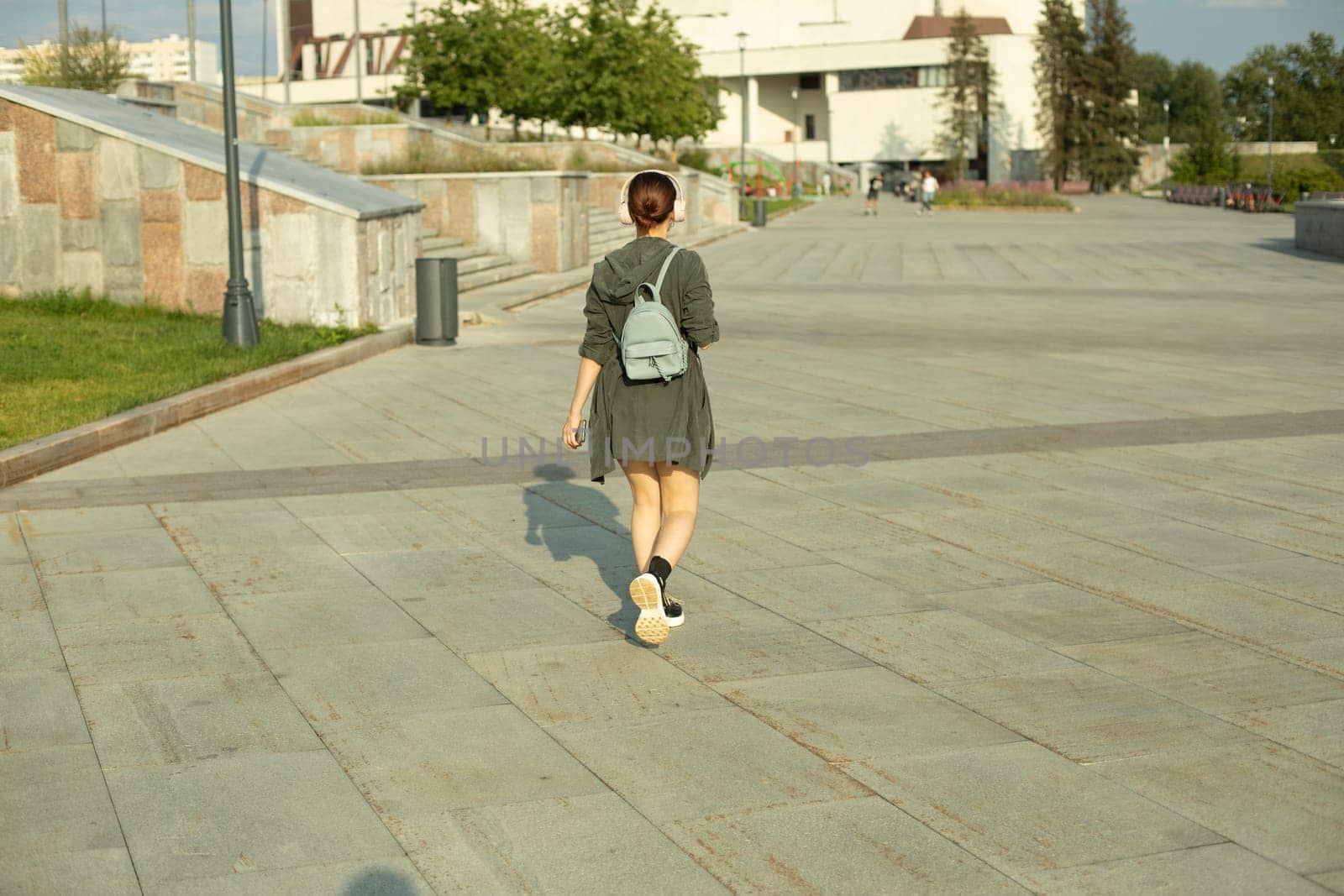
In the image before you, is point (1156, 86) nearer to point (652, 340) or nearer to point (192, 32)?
point (192, 32)

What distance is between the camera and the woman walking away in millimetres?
5672

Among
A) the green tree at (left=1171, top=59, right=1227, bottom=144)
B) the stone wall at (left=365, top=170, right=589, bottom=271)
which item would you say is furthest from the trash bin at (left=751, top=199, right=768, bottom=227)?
the green tree at (left=1171, top=59, right=1227, bottom=144)

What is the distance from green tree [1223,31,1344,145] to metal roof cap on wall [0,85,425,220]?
8745 centimetres

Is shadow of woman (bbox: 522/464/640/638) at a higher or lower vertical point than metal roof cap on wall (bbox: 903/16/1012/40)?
lower

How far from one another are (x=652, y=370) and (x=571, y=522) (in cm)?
265

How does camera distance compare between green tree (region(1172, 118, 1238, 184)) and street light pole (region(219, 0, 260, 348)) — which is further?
green tree (region(1172, 118, 1238, 184))

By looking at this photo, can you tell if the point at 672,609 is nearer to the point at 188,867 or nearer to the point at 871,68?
the point at 188,867

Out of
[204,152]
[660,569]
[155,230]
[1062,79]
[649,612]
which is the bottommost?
[649,612]

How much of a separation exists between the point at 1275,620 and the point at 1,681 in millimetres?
4913

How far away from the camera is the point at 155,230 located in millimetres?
16281

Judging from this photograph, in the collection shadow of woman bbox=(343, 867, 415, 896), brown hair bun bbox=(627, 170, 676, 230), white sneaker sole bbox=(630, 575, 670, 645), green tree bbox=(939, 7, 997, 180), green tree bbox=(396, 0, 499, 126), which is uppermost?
green tree bbox=(939, 7, 997, 180)

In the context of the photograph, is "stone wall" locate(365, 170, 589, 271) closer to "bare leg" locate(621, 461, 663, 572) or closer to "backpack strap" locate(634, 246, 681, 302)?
"bare leg" locate(621, 461, 663, 572)

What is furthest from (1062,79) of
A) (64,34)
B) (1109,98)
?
(64,34)

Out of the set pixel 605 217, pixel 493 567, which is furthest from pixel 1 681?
pixel 605 217
